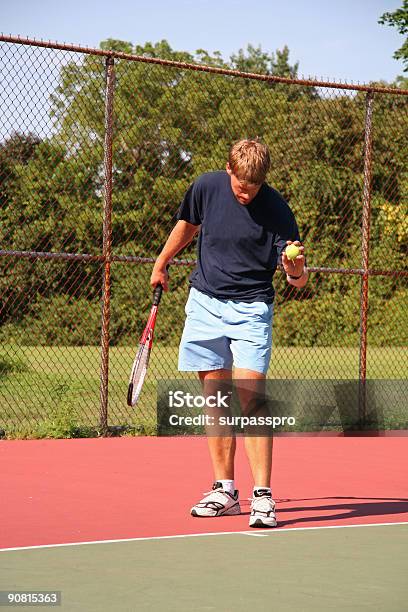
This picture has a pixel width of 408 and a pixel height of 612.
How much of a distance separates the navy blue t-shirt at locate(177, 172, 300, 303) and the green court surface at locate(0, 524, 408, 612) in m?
1.34

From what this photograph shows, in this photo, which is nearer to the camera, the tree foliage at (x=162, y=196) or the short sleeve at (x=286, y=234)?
the short sleeve at (x=286, y=234)

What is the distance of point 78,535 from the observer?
652cm

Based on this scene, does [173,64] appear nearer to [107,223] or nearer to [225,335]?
[107,223]

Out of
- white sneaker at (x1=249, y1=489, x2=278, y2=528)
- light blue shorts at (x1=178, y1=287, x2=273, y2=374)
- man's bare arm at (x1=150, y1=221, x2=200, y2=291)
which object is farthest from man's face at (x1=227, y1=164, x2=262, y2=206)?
white sneaker at (x1=249, y1=489, x2=278, y2=528)

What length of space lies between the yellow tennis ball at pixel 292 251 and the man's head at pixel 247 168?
40cm

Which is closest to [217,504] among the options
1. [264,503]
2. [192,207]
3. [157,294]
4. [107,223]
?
[264,503]

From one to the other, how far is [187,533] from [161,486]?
5.58 ft

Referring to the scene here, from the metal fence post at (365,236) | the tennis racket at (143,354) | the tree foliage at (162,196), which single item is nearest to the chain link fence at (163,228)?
the tree foliage at (162,196)

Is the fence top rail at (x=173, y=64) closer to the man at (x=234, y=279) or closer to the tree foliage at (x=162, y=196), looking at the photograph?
the man at (x=234, y=279)

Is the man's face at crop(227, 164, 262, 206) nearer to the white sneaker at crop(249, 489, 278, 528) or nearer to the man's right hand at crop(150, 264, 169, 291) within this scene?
the man's right hand at crop(150, 264, 169, 291)

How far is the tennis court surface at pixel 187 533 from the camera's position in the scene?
5172mm

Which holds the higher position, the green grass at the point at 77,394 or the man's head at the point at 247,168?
the man's head at the point at 247,168

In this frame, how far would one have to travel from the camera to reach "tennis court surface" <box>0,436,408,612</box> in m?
5.17

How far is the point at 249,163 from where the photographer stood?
6902mm
